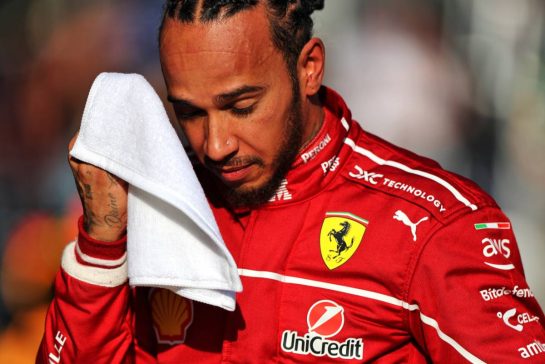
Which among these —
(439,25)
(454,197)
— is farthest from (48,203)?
(454,197)

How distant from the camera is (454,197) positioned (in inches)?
85.1

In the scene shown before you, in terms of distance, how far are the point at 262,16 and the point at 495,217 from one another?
2.65ft

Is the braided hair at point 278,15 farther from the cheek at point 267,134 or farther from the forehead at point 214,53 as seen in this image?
the cheek at point 267,134

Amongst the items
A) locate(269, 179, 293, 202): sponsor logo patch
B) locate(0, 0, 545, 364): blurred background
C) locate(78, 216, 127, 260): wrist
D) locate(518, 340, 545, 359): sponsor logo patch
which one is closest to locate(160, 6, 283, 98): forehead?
locate(269, 179, 293, 202): sponsor logo patch

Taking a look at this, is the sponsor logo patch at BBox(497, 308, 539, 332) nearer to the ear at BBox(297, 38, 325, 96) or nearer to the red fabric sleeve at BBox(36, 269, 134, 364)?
the ear at BBox(297, 38, 325, 96)

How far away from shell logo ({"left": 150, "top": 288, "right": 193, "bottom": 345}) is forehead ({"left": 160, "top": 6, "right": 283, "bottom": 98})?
58 centimetres

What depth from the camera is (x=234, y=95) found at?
213 centimetres

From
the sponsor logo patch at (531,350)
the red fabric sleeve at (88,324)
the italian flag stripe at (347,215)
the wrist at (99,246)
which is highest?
the italian flag stripe at (347,215)

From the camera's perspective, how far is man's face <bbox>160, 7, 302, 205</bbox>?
6.98ft

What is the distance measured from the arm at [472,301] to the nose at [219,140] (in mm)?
551

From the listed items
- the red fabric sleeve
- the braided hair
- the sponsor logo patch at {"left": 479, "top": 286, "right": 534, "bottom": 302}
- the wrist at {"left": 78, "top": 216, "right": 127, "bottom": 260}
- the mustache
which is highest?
the braided hair

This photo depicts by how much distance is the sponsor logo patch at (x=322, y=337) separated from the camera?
213 cm

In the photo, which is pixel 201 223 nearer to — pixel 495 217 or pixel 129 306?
pixel 129 306

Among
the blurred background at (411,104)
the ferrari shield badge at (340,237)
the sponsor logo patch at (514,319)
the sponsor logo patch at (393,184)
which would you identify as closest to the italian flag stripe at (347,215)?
the ferrari shield badge at (340,237)
